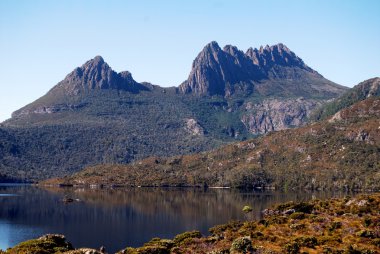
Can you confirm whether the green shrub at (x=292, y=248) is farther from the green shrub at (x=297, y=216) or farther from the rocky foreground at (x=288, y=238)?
the green shrub at (x=297, y=216)

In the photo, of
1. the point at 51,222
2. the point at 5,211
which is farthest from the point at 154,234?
the point at 5,211

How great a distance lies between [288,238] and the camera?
97375 millimetres

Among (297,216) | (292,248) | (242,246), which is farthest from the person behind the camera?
(297,216)

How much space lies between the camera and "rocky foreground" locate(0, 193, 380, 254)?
8375cm

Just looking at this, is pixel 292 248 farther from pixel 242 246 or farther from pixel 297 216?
pixel 297 216

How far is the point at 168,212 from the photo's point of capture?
197750mm

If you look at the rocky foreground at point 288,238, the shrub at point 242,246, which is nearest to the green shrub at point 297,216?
the rocky foreground at point 288,238

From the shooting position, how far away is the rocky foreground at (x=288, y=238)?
83.8m

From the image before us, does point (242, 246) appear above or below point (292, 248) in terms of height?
above

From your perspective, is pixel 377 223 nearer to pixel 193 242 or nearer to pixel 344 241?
pixel 344 241

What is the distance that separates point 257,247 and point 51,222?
335 ft

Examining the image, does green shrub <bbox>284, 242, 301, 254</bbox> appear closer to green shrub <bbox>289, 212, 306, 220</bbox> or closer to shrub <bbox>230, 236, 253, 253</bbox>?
shrub <bbox>230, 236, 253, 253</bbox>

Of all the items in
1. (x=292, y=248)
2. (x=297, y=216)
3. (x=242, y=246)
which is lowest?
(x=292, y=248)

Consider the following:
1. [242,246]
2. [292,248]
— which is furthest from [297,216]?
[242,246]
